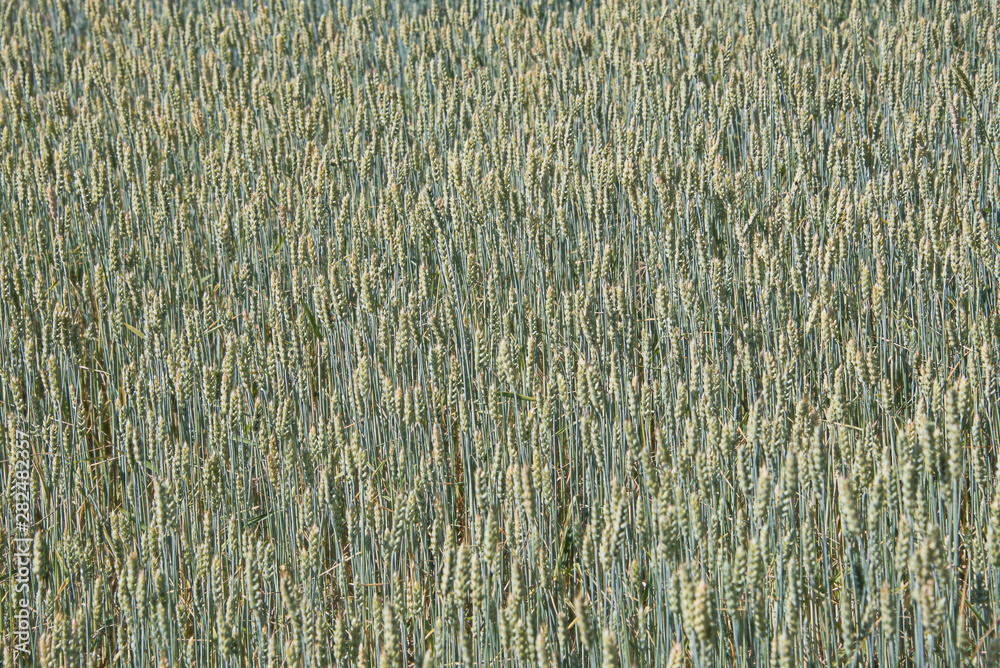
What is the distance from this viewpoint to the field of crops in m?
1.17

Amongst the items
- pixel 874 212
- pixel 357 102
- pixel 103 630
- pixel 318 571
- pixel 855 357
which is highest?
pixel 357 102

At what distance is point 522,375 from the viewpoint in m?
1.80

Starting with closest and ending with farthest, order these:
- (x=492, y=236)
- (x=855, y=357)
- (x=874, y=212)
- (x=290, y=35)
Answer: (x=855, y=357) < (x=874, y=212) < (x=492, y=236) < (x=290, y=35)

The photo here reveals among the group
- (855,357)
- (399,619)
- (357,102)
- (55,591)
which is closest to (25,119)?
(357,102)

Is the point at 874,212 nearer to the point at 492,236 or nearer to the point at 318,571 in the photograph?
the point at 492,236

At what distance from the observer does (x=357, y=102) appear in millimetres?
2896

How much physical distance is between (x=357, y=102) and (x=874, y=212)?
161cm

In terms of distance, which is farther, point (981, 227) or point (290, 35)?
point (290, 35)

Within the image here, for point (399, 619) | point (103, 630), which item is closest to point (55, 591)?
point (103, 630)

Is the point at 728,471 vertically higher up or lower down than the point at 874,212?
lower down

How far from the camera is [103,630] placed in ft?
4.91

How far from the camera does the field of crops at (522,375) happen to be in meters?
1.17

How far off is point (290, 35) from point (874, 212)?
295 centimetres

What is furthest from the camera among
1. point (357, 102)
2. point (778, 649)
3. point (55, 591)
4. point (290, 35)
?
point (290, 35)
